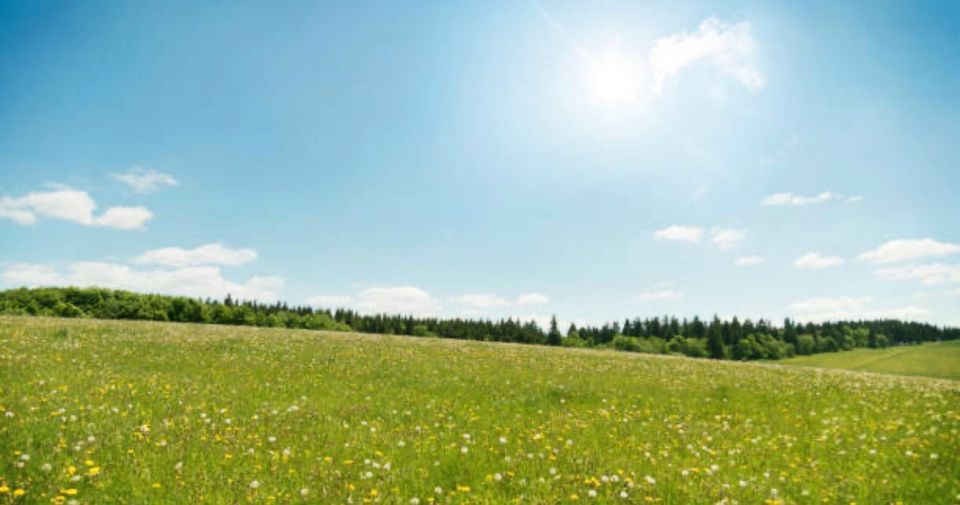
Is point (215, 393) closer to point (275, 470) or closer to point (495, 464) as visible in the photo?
point (275, 470)

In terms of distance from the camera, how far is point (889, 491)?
302 inches

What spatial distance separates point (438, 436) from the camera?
9.81m

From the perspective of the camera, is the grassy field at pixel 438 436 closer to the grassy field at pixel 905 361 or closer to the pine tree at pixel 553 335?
the grassy field at pixel 905 361

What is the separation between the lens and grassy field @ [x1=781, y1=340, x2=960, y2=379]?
4245 inches

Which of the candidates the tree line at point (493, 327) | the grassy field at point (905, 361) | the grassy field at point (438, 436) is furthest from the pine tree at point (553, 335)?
the grassy field at point (438, 436)

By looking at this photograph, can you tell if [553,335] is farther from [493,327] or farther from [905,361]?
[905,361]

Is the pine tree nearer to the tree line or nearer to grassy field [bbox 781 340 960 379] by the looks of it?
the tree line

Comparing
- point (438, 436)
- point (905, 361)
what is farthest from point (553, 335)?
point (438, 436)

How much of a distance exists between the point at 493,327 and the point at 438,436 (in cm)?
14640

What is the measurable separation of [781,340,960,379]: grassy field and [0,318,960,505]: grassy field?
4608 inches

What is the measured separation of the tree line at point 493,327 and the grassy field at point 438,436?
345ft

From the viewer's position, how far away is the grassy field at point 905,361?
107825 millimetres

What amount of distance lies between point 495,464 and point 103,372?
40.0 feet

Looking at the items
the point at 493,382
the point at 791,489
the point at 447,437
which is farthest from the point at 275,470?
the point at 493,382
